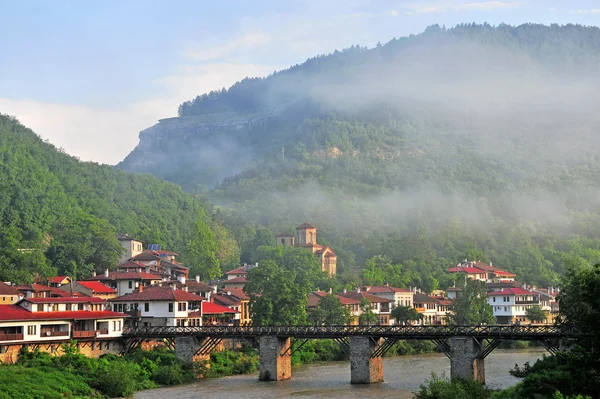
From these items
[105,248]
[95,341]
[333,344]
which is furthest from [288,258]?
[95,341]

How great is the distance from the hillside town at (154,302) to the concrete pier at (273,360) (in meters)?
12.9

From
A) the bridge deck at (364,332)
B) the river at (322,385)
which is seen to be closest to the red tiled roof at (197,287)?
the bridge deck at (364,332)

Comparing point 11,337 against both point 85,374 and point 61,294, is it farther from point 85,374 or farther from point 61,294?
point 61,294

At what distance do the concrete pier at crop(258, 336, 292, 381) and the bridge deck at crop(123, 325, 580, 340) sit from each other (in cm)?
73

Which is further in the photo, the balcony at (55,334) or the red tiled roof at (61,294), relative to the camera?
the red tiled roof at (61,294)

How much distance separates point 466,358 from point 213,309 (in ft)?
119

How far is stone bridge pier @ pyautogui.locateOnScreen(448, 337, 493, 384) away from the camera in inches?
2963

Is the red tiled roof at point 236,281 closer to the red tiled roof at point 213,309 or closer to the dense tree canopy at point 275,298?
the dense tree canopy at point 275,298

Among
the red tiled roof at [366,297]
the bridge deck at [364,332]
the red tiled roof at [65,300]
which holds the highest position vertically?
the red tiled roof at [366,297]

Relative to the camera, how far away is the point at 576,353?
5434 centimetres

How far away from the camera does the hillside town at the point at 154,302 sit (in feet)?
262

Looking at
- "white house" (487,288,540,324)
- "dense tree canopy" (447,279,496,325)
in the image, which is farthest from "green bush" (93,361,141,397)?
"white house" (487,288,540,324)

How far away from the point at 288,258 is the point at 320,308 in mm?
51916

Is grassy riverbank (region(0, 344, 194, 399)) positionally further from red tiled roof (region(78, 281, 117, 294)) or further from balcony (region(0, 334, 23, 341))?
red tiled roof (region(78, 281, 117, 294))
